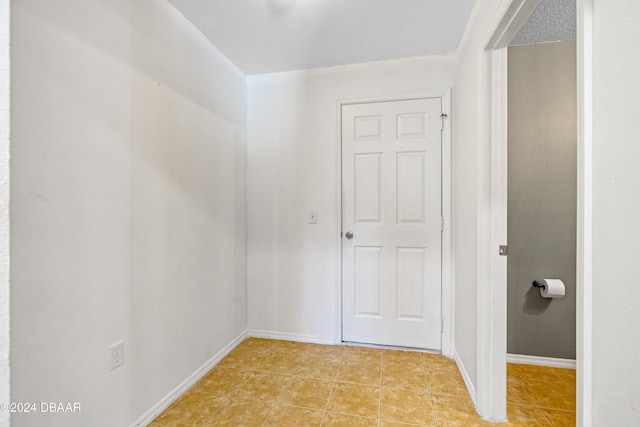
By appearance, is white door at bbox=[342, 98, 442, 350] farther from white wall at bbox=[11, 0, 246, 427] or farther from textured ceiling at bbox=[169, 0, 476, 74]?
white wall at bbox=[11, 0, 246, 427]

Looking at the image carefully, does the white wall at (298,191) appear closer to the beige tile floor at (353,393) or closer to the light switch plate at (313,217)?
the light switch plate at (313,217)

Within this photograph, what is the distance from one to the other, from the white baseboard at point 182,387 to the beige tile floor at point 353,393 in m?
0.03

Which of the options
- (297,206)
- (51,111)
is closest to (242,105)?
(297,206)

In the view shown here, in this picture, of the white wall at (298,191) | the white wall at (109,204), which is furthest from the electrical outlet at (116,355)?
the white wall at (298,191)

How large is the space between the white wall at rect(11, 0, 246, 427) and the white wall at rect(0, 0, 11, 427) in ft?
2.25

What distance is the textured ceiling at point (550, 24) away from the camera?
1629 millimetres

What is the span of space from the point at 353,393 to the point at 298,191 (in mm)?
1582

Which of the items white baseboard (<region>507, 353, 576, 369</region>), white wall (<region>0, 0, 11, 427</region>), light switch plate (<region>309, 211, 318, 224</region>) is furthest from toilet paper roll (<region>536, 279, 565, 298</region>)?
white wall (<region>0, 0, 11, 427</region>)

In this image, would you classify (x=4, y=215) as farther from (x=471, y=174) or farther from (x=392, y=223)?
(x=392, y=223)

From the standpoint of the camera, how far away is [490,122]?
154 centimetres

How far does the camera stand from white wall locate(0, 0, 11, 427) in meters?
0.45

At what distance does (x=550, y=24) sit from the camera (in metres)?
1.81

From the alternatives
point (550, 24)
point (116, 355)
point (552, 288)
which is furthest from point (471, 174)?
point (116, 355)
